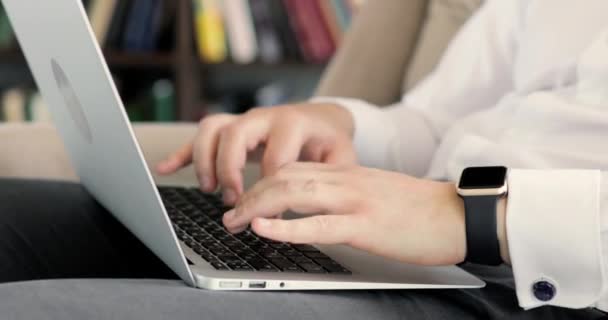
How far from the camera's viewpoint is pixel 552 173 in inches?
27.7

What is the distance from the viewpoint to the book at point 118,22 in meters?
2.62

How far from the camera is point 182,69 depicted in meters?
2.66

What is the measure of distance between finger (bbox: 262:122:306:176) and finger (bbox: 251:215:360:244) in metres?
0.20

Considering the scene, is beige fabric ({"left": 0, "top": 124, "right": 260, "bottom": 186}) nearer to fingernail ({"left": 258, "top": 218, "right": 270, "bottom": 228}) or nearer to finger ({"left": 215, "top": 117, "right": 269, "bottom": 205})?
finger ({"left": 215, "top": 117, "right": 269, "bottom": 205})

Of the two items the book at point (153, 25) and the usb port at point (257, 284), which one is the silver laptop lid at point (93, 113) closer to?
the usb port at point (257, 284)

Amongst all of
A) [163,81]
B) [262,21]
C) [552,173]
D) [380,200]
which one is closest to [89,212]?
[380,200]

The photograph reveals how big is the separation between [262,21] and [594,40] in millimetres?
1758

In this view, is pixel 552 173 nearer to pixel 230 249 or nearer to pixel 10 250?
pixel 230 249

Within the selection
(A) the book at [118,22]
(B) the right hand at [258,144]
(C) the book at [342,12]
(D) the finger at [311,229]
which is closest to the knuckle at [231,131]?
(B) the right hand at [258,144]

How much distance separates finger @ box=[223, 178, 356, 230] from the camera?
0.69 meters

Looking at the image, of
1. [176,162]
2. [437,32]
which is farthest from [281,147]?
[437,32]

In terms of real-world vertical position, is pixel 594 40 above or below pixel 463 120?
above

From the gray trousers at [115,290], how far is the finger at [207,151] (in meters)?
0.09

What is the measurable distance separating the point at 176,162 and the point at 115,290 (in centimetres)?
39
